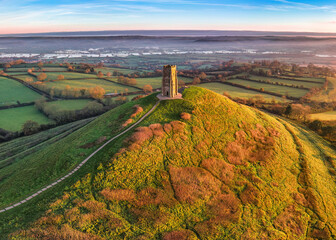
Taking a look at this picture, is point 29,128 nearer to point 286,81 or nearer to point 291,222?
point 291,222

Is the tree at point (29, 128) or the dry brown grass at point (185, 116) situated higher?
the dry brown grass at point (185, 116)

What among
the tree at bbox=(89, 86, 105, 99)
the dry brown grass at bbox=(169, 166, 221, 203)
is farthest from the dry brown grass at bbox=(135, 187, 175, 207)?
the tree at bbox=(89, 86, 105, 99)

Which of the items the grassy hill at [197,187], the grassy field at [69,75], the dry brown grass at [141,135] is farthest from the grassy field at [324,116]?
the grassy field at [69,75]

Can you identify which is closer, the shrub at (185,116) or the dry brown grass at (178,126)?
the dry brown grass at (178,126)

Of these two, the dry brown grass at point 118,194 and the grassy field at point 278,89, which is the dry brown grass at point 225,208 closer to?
the dry brown grass at point 118,194

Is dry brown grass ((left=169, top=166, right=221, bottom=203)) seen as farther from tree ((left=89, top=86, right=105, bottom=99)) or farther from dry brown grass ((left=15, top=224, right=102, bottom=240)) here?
tree ((left=89, top=86, right=105, bottom=99))

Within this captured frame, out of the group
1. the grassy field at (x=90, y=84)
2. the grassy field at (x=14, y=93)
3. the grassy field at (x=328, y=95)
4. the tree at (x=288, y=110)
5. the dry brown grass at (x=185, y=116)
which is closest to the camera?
the dry brown grass at (x=185, y=116)

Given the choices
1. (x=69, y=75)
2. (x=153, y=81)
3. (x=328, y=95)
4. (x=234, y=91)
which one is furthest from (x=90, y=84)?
(x=328, y=95)

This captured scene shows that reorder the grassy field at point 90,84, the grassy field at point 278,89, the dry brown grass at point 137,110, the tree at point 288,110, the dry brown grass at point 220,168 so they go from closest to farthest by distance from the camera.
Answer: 1. the dry brown grass at point 220,168
2. the dry brown grass at point 137,110
3. the tree at point 288,110
4. the grassy field at point 278,89
5. the grassy field at point 90,84
